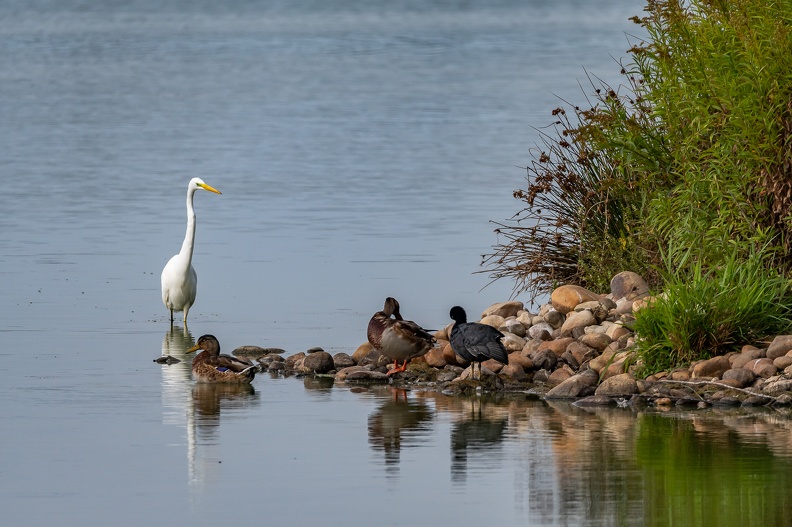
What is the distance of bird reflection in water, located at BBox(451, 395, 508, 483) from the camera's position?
10.7m

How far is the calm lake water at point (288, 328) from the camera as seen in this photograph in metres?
9.83

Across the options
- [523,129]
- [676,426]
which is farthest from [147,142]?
[676,426]

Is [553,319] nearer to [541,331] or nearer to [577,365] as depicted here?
[541,331]

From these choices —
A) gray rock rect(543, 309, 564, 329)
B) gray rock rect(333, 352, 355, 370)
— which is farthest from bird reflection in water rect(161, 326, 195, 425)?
gray rock rect(543, 309, 564, 329)

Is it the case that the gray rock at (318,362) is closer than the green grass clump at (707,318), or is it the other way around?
the green grass clump at (707,318)

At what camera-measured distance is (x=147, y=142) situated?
120 ft

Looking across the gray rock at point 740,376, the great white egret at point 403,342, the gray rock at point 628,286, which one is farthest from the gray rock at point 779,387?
the great white egret at point 403,342

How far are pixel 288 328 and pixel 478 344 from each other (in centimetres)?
359

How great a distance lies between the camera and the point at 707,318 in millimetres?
13000

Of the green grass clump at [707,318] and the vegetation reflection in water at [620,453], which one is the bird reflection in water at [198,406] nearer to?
the vegetation reflection in water at [620,453]


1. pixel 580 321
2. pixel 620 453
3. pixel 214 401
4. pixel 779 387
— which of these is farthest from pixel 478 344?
pixel 620 453

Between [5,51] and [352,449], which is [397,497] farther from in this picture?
→ [5,51]

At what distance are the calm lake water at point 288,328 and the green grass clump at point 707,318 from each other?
0.90 m

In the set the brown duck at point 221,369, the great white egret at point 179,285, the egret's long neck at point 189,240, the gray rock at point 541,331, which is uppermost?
the egret's long neck at point 189,240
